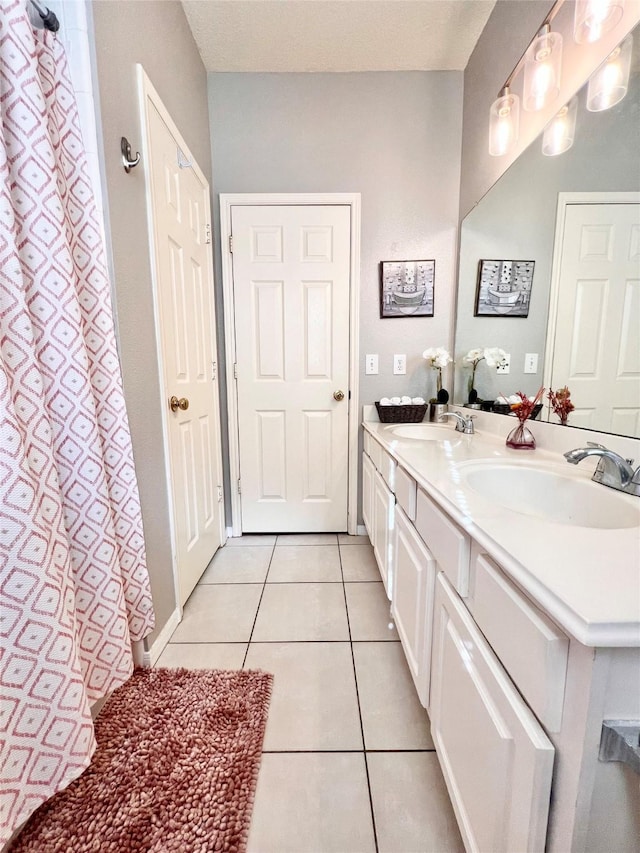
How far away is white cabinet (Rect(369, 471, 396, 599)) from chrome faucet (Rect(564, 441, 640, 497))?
2.13ft

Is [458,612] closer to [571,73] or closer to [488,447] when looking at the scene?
[488,447]

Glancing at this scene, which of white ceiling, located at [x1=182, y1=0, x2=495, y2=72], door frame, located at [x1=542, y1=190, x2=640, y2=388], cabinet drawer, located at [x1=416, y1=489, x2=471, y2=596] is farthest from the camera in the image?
white ceiling, located at [x1=182, y1=0, x2=495, y2=72]

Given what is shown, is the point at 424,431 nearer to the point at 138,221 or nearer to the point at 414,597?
the point at 414,597

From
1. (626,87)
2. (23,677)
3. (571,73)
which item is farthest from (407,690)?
(571,73)

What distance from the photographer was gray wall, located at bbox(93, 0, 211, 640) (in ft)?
3.38

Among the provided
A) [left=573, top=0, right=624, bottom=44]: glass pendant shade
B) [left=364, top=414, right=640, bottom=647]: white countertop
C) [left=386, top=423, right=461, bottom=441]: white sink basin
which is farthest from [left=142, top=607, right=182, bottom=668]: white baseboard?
[left=573, top=0, right=624, bottom=44]: glass pendant shade

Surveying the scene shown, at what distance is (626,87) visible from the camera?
866mm

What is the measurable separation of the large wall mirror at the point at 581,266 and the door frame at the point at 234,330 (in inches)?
30.7

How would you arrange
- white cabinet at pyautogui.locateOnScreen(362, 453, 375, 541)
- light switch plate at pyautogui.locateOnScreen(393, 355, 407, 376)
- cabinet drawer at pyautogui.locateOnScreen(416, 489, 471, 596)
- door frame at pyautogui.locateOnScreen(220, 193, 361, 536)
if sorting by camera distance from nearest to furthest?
1. cabinet drawer at pyautogui.locateOnScreen(416, 489, 471, 596)
2. white cabinet at pyautogui.locateOnScreen(362, 453, 375, 541)
3. door frame at pyautogui.locateOnScreen(220, 193, 361, 536)
4. light switch plate at pyautogui.locateOnScreen(393, 355, 407, 376)

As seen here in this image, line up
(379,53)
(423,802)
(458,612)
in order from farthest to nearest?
1. (379,53)
2. (423,802)
3. (458,612)

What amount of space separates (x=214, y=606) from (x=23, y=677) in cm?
94

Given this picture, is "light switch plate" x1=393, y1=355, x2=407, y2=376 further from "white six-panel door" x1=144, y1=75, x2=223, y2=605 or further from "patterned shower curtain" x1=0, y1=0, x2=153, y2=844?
"patterned shower curtain" x1=0, y1=0, x2=153, y2=844

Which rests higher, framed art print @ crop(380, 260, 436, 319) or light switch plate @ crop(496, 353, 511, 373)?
framed art print @ crop(380, 260, 436, 319)

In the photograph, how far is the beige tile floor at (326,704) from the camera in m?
0.81
